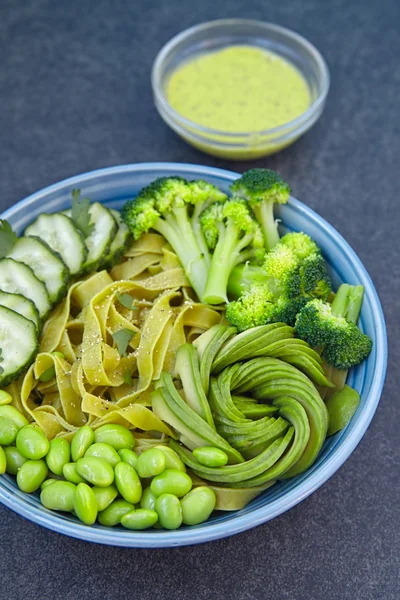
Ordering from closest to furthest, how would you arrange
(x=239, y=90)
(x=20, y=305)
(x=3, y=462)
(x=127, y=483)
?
(x=127, y=483), (x=3, y=462), (x=20, y=305), (x=239, y=90)

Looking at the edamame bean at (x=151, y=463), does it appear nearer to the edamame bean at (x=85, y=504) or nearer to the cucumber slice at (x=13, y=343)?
the edamame bean at (x=85, y=504)

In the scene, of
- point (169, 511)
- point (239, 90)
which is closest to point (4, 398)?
point (169, 511)

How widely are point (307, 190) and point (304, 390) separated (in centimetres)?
218

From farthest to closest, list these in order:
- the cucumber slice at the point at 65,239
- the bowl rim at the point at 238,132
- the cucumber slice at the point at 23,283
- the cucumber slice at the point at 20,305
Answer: the bowl rim at the point at 238,132, the cucumber slice at the point at 65,239, the cucumber slice at the point at 23,283, the cucumber slice at the point at 20,305

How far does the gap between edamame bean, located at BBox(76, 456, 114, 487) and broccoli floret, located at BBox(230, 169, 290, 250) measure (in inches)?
67.5

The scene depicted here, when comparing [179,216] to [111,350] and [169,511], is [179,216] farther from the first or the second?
[169,511]

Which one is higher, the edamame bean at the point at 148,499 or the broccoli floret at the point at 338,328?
the broccoli floret at the point at 338,328

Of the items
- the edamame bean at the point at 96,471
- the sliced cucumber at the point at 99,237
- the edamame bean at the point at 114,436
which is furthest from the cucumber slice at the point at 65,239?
the edamame bean at the point at 96,471

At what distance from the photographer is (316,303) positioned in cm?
345

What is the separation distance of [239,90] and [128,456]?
320cm

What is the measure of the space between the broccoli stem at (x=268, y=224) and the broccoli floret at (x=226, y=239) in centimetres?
5

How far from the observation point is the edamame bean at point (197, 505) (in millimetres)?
2896

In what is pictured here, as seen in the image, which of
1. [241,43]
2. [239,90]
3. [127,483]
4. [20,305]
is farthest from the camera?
[241,43]

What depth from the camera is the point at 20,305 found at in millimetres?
3482
